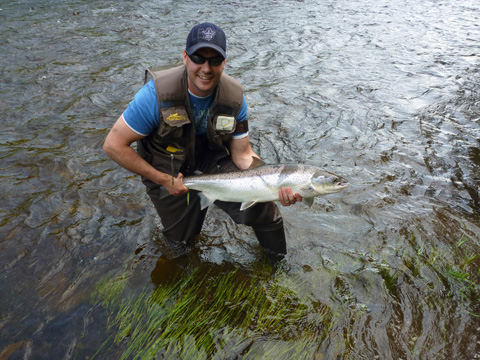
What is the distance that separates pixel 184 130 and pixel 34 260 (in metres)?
2.50

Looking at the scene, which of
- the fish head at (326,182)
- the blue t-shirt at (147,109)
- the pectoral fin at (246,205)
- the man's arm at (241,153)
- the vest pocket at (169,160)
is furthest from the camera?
the man's arm at (241,153)

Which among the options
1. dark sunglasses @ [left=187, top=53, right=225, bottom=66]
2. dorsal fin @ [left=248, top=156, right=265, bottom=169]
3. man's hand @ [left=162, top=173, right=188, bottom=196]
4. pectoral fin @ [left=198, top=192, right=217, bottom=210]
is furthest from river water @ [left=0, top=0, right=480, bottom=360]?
dark sunglasses @ [left=187, top=53, right=225, bottom=66]

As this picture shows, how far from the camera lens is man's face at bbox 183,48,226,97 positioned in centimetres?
393

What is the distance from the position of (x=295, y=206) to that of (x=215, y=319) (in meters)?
2.51

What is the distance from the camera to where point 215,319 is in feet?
14.0

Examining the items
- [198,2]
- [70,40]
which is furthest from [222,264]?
[198,2]

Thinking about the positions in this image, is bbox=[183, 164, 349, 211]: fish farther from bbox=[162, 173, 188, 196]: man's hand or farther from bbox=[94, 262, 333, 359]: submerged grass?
bbox=[94, 262, 333, 359]: submerged grass

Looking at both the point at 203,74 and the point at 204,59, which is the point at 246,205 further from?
the point at 204,59

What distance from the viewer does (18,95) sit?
885 centimetres

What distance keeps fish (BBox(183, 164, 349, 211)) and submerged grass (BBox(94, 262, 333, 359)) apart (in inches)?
40.1

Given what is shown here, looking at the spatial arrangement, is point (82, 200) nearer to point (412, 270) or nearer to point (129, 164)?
point (129, 164)

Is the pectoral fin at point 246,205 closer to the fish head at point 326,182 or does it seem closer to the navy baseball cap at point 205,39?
the fish head at point 326,182

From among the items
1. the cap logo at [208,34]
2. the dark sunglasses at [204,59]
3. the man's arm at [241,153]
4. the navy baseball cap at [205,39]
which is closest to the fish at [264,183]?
the man's arm at [241,153]

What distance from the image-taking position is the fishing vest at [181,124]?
407cm
